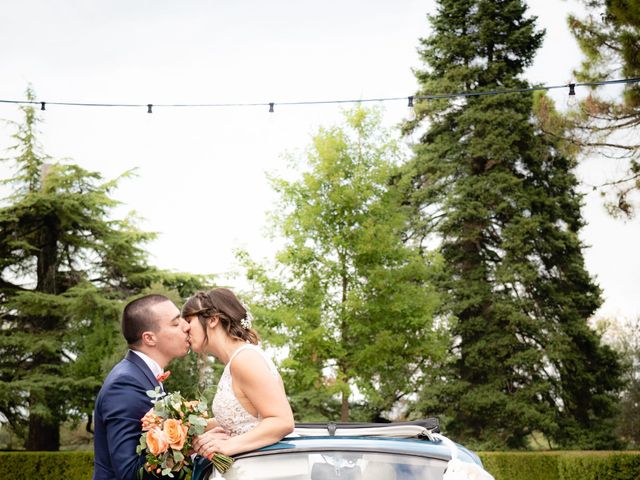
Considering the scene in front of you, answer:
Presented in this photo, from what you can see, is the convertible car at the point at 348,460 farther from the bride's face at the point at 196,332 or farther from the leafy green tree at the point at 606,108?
the leafy green tree at the point at 606,108

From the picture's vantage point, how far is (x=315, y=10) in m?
27.1

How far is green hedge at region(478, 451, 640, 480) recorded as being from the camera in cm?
1355

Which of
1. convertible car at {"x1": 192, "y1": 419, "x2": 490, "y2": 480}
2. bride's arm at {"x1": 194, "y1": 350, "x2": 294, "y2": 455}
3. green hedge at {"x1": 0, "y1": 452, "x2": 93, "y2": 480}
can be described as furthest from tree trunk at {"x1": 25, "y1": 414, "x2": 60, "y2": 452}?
convertible car at {"x1": 192, "y1": 419, "x2": 490, "y2": 480}

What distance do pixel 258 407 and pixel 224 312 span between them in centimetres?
48

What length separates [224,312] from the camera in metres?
3.81

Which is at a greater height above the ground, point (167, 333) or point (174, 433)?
point (167, 333)

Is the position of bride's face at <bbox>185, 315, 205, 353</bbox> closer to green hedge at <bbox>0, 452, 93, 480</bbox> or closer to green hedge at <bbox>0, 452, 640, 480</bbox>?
green hedge at <bbox>0, 452, 640, 480</bbox>

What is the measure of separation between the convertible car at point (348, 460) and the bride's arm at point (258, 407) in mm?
43

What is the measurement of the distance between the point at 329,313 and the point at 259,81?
296 inches

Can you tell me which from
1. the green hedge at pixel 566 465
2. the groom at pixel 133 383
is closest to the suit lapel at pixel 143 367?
the groom at pixel 133 383

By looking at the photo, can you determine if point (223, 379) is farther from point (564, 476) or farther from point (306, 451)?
point (564, 476)

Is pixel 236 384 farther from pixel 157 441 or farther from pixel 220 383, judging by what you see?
pixel 157 441

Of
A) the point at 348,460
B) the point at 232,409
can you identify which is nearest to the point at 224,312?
the point at 232,409

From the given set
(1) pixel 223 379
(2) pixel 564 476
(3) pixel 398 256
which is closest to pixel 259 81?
(3) pixel 398 256
